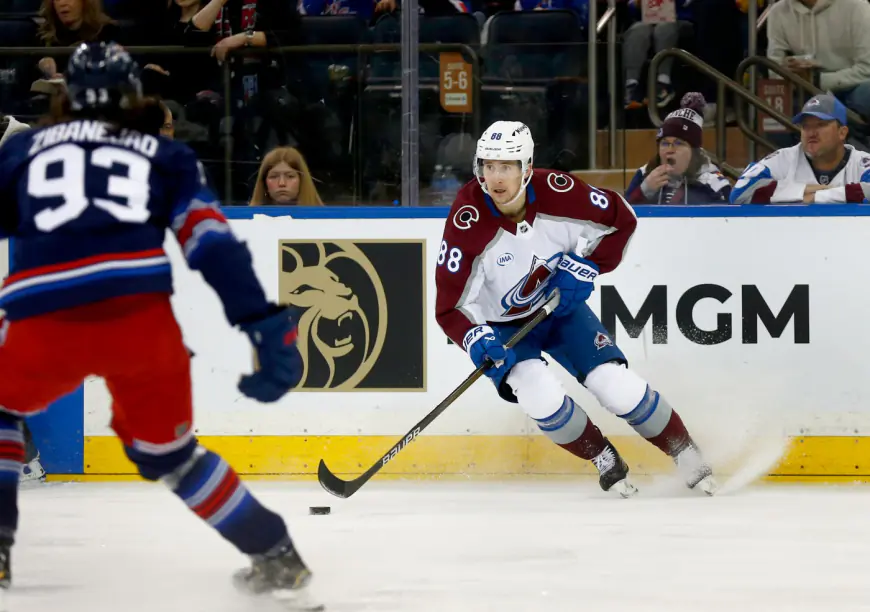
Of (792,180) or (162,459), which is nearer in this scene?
(162,459)

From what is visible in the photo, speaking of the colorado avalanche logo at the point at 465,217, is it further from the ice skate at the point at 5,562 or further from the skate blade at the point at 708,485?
the ice skate at the point at 5,562

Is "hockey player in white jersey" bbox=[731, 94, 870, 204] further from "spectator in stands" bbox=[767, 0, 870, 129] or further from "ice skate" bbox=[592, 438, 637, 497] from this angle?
"ice skate" bbox=[592, 438, 637, 497]

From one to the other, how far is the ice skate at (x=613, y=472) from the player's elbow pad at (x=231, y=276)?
1893mm

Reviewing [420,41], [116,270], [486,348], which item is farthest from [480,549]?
[420,41]

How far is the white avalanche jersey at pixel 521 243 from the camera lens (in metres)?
4.10

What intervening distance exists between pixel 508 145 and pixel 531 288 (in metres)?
0.47

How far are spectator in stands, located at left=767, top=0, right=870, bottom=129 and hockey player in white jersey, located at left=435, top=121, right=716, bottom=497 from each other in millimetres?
1610

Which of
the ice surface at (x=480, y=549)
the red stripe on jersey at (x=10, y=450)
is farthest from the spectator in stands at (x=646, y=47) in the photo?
the red stripe on jersey at (x=10, y=450)

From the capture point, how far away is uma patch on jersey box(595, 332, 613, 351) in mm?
4184

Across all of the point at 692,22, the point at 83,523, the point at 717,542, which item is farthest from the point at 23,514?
the point at 692,22

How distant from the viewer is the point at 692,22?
5742mm

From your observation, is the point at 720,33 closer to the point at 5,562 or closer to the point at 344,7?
the point at 344,7

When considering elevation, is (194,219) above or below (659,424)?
above

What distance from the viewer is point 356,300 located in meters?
4.66
